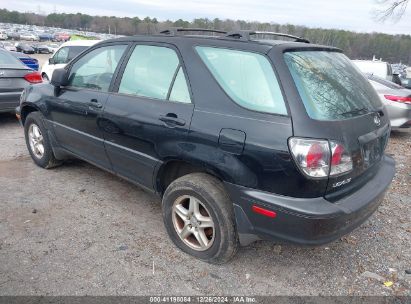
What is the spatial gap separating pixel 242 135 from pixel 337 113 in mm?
696

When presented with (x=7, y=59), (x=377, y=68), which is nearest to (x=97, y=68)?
(x=7, y=59)

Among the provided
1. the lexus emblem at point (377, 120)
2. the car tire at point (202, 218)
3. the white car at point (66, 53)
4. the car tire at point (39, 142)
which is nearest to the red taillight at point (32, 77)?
the car tire at point (39, 142)

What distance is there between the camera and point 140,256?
3.00 metres

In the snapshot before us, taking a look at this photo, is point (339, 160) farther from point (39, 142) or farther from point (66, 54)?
point (66, 54)

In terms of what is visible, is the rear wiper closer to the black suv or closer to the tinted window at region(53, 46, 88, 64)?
the black suv

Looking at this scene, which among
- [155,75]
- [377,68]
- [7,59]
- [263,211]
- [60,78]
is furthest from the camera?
[377,68]

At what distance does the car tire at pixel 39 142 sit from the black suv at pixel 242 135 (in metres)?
1.24

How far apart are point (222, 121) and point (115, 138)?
1.31 meters

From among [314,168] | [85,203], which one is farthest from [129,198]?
[314,168]

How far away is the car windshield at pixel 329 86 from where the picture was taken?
97.0 inches

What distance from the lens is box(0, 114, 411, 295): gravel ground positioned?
268 centimetres

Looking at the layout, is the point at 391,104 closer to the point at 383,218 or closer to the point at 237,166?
the point at 383,218

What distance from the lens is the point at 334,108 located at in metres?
2.54

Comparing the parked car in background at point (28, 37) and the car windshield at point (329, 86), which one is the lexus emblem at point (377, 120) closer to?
the car windshield at point (329, 86)
